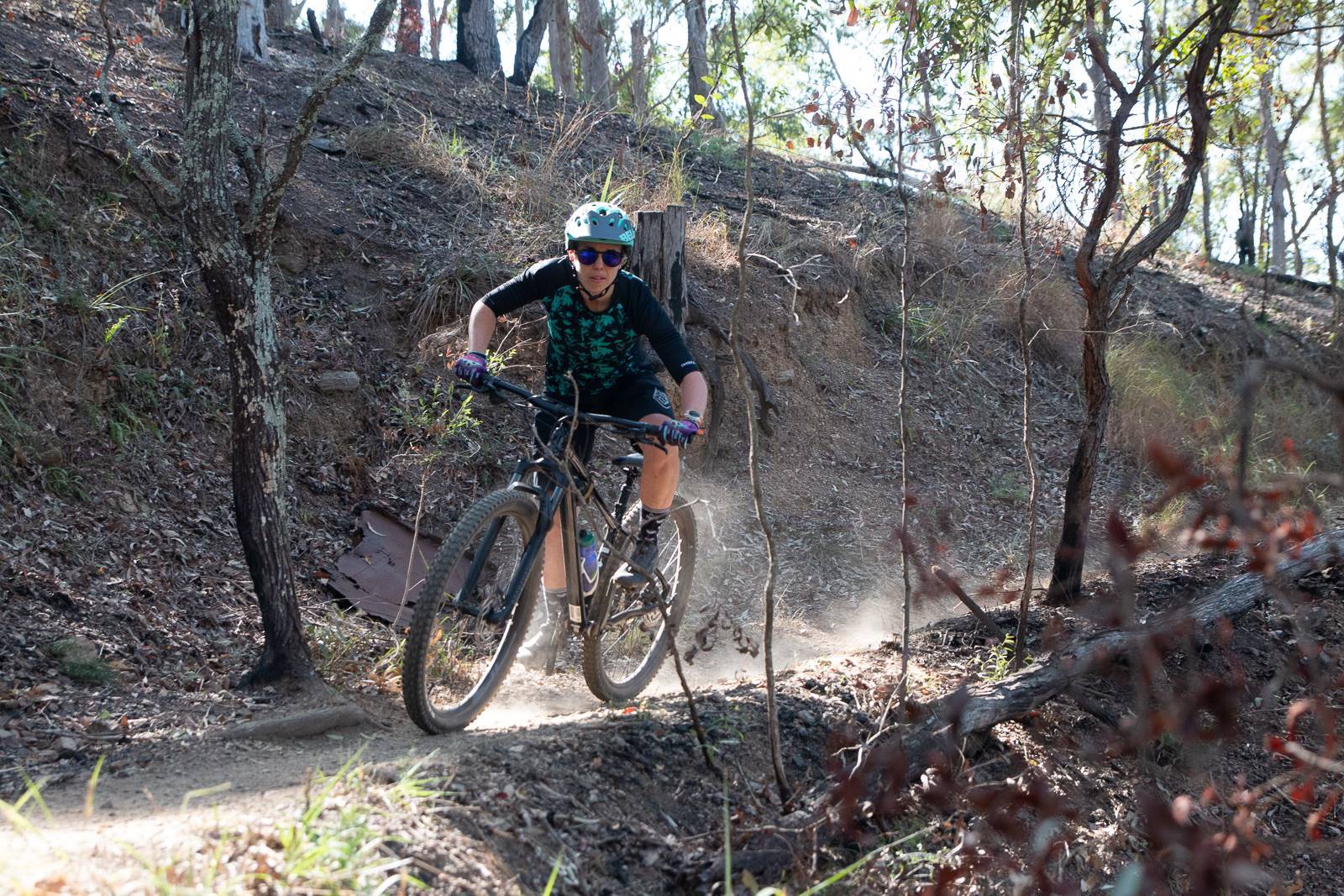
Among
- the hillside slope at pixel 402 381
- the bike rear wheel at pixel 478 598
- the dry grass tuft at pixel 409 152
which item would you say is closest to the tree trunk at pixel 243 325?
the hillside slope at pixel 402 381

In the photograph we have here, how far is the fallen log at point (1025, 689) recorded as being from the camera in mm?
3568

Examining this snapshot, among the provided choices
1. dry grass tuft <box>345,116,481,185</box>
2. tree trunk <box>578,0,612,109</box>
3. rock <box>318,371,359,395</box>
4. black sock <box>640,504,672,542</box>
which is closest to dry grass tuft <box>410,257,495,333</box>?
rock <box>318,371,359,395</box>

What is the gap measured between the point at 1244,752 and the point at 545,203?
6766 mm

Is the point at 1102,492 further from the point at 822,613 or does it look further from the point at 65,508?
the point at 65,508

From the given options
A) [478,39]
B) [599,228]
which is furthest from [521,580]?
[478,39]

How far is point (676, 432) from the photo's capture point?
14.3 feet

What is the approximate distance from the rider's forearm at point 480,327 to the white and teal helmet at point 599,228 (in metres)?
0.53

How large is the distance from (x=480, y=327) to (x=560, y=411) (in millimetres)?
720

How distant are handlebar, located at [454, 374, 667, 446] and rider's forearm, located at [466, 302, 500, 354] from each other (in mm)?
337

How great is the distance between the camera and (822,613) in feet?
24.8

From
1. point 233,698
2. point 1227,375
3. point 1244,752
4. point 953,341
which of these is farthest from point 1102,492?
point 233,698

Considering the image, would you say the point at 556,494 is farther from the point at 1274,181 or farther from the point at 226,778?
the point at 1274,181

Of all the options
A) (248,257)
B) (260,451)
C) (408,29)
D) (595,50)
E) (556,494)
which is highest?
(595,50)

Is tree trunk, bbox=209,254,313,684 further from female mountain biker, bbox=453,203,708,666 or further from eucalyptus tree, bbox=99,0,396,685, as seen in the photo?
female mountain biker, bbox=453,203,708,666
